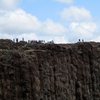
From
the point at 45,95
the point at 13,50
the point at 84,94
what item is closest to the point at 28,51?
the point at 13,50

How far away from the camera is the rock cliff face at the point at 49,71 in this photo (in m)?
25.7

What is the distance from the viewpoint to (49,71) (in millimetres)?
27172

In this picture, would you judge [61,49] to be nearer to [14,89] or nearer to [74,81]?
[74,81]

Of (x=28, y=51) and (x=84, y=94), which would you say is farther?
(x=84, y=94)

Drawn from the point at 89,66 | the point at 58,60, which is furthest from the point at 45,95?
the point at 89,66

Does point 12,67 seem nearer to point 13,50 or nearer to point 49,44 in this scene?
point 13,50

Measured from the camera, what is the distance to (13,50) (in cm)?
2642

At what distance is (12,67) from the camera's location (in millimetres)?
25781

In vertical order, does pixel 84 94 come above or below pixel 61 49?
below

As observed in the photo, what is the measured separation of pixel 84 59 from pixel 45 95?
4056 mm

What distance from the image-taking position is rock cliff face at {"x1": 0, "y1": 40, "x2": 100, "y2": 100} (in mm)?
25672

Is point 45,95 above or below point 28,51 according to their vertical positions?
below

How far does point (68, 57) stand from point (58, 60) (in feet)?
2.99

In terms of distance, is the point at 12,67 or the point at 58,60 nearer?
the point at 12,67
